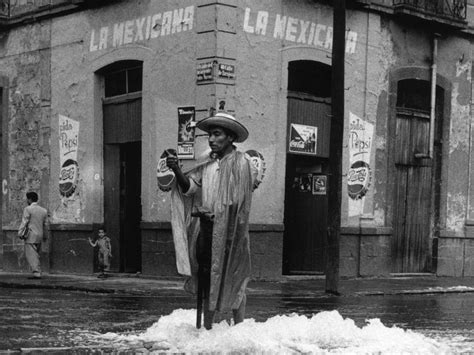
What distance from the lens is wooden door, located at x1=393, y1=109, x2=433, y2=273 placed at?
18812mm

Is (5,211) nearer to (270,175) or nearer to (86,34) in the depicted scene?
(86,34)

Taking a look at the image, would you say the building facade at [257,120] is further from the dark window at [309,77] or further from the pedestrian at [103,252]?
the pedestrian at [103,252]

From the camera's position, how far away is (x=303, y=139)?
16.8 metres

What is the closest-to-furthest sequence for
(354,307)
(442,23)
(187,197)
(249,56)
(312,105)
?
1. (187,197)
2. (354,307)
3. (249,56)
4. (312,105)
5. (442,23)

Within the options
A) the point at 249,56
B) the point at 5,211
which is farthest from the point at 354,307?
the point at 5,211

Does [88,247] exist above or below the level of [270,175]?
below

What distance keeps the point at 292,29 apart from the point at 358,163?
128 inches

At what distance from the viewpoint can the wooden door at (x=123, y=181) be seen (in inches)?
679

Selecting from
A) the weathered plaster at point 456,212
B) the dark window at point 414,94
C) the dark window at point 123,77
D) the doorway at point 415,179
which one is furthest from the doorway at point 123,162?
the weathered plaster at point 456,212

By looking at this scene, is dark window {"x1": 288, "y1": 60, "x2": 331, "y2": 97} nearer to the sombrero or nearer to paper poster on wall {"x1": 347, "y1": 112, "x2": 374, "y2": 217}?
paper poster on wall {"x1": 347, "y1": 112, "x2": 374, "y2": 217}

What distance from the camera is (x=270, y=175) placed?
16.1m

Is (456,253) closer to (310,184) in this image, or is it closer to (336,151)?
(310,184)

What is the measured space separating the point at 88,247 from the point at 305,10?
21.8 ft

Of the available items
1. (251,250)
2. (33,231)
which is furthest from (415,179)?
(33,231)
